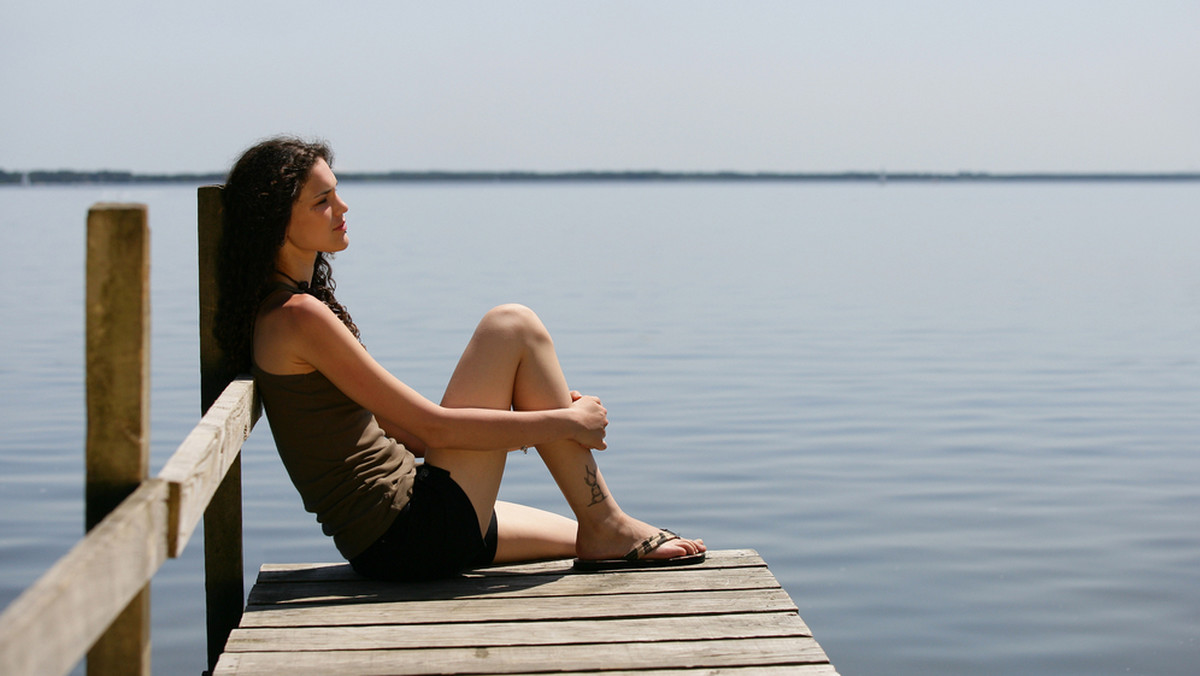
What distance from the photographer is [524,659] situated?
291 cm

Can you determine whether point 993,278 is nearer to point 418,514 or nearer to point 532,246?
point 532,246

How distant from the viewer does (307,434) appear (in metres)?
3.30

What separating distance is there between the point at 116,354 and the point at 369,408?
141 centimetres

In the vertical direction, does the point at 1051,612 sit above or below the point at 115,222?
below

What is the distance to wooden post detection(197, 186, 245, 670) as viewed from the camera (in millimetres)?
3383

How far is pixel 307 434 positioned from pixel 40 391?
8.31 m

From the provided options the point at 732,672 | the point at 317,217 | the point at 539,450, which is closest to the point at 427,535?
the point at 539,450

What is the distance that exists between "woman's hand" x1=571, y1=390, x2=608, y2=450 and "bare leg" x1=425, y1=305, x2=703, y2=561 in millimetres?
46

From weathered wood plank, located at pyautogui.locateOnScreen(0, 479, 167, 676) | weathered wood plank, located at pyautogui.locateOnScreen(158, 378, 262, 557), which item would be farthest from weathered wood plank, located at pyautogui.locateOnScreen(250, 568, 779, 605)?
weathered wood plank, located at pyautogui.locateOnScreen(0, 479, 167, 676)

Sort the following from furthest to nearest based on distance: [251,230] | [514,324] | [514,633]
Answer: [514,324] < [251,230] < [514,633]

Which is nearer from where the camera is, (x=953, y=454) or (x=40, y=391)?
(x=953, y=454)

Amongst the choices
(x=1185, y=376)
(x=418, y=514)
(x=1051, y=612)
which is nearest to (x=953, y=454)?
(x=1051, y=612)

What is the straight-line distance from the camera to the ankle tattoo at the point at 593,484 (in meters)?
3.70

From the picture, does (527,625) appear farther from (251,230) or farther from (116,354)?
(116,354)
